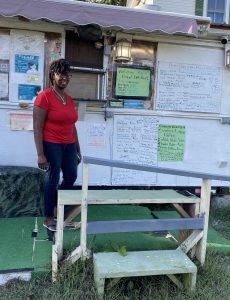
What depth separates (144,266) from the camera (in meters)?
3.04

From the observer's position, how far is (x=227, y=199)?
19.2ft

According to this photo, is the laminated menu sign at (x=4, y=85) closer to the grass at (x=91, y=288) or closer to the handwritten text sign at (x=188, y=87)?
the handwritten text sign at (x=188, y=87)

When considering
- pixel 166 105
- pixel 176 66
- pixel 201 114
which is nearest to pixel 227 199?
pixel 201 114

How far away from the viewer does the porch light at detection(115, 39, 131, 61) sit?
5.16 metres

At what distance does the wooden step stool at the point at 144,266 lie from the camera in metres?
2.93

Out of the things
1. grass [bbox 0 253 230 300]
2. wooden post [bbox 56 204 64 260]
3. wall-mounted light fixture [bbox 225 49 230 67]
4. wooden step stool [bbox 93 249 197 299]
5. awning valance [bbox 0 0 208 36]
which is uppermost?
awning valance [bbox 0 0 208 36]

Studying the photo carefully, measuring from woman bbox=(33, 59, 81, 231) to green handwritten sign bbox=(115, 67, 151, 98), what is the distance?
4.99ft

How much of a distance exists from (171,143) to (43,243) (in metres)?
2.53

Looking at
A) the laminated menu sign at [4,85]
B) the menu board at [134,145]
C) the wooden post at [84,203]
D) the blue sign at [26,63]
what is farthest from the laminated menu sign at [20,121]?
the wooden post at [84,203]

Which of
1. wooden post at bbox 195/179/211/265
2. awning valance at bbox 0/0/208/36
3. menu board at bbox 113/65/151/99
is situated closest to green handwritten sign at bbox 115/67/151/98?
menu board at bbox 113/65/151/99

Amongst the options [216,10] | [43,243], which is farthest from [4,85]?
[216,10]

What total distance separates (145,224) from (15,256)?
1218 mm

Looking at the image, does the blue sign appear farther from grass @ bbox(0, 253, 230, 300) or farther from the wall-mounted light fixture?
grass @ bbox(0, 253, 230, 300)

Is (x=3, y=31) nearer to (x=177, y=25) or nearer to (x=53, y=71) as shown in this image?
(x=53, y=71)
